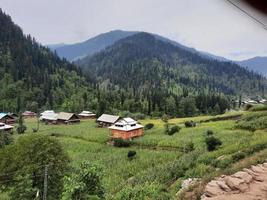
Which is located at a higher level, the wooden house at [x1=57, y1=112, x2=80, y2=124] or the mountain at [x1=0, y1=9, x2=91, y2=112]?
the mountain at [x1=0, y1=9, x2=91, y2=112]

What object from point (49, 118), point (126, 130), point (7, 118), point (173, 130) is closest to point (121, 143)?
point (126, 130)

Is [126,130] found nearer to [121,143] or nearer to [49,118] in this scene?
[121,143]

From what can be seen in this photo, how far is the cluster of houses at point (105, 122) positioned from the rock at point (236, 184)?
29.8m

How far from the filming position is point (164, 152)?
102 ft

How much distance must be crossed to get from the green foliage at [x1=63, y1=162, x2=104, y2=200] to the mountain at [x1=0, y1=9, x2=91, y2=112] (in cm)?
6447

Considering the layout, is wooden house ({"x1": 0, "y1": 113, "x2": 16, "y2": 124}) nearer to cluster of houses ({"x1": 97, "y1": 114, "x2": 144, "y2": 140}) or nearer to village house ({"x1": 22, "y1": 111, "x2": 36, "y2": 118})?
village house ({"x1": 22, "y1": 111, "x2": 36, "y2": 118})

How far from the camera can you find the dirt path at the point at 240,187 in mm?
9461

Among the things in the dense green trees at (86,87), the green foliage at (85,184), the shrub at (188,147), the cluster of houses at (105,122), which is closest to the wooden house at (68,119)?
the cluster of houses at (105,122)

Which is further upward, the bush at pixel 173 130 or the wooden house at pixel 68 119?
the bush at pixel 173 130

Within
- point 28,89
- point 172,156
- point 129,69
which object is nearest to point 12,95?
point 28,89

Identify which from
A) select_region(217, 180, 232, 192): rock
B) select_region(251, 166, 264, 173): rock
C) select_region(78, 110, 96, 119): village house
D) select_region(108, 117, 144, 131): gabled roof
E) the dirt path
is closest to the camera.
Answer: the dirt path

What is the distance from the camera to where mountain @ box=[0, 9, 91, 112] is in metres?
86.2

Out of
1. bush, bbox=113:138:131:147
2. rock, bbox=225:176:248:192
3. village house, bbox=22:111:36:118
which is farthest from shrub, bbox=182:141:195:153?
village house, bbox=22:111:36:118

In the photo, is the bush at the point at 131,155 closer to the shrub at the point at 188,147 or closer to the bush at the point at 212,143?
the shrub at the point at 188,147
